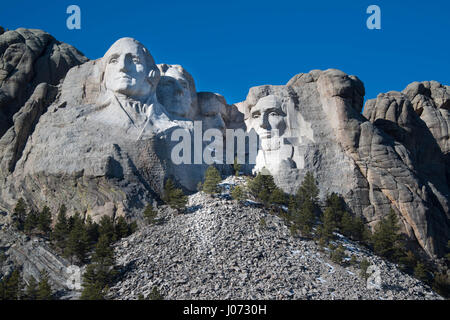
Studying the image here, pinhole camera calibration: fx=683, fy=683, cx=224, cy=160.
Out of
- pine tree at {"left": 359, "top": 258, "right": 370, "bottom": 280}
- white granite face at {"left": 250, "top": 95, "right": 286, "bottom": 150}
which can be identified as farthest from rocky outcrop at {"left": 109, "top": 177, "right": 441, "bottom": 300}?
white granite face at {"left": 250, "top": 95, "right": 286, "bottom": 150}

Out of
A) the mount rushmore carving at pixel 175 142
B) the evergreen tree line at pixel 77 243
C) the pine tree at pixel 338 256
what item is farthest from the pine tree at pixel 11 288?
the pine tree at pixel 338 256

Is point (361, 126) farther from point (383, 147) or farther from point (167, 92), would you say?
point (167, 92)

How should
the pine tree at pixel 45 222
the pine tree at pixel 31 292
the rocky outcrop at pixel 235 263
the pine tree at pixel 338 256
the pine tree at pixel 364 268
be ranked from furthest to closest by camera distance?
the pine tree at pixel 45 222
the pine tree at pixel 338 256
the pine tree at pixel 364 268
the rocky outcrop at pixel 235 263
the pine tree at pixel 31 292

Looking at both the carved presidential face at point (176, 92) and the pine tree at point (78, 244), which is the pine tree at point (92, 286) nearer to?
the pine tree at point (78, 244)

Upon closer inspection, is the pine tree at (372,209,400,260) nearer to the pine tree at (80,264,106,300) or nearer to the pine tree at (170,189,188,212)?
the pine tree at (170,189,188,212)

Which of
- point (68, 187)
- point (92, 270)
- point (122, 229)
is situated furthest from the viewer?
point (68, 187)

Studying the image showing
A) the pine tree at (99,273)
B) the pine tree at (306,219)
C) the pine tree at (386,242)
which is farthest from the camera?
the pine tree at (386,242)

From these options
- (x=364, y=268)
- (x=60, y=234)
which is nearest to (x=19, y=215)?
(x=60, y=234)
